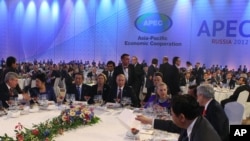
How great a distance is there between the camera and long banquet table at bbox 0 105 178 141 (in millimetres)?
2785

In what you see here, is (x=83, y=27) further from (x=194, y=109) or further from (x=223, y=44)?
(x=194, y=109)

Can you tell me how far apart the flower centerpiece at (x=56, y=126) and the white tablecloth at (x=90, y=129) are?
61 millimetres

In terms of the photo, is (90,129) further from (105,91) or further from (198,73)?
(198,73)

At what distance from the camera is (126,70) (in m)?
5.88

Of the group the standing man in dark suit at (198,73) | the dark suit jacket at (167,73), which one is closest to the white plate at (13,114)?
the dark suit jacket at (167,73)

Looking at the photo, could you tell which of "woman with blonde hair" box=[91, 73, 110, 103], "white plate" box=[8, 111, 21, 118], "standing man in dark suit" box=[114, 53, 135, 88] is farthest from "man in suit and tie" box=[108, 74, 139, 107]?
"white plate" box=[8, 111, 21, 118]

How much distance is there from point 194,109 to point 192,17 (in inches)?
350

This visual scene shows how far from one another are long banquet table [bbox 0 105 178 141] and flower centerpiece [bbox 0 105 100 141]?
6 cm

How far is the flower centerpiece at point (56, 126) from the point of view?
2.47 metres

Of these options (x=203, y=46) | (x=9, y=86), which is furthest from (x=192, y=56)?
(x=9, y=86)

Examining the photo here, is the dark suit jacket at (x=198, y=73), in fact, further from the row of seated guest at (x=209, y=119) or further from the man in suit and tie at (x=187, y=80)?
the row of seated guest at (x=209, y=119)

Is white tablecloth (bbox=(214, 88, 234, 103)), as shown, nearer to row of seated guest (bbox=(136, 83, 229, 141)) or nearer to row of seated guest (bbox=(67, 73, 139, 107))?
row of seated guest (bbox=(67, 73, 139, 107))

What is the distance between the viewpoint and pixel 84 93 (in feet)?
16.6

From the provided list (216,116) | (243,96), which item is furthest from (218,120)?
(243,96)
